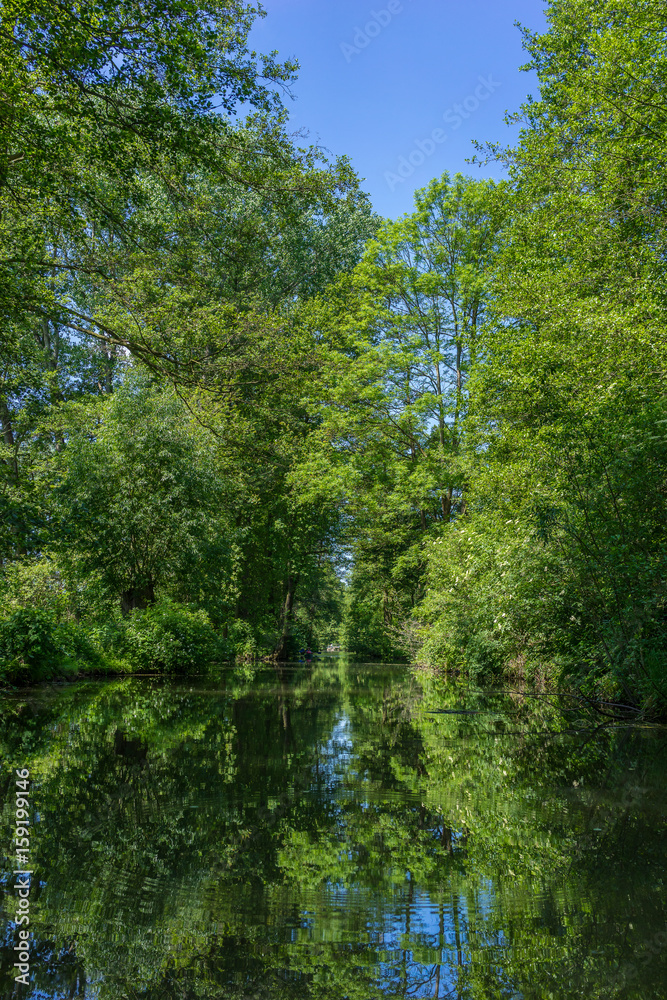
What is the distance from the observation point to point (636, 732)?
26.1 feet

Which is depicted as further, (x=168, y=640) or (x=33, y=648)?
(x=168, y=640)

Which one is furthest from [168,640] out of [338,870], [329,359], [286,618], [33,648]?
[286,618]

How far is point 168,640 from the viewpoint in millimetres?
18234

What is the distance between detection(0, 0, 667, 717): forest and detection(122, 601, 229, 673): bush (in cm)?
8

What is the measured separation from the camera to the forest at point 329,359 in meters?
8.04

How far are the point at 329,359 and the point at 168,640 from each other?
9.59 m

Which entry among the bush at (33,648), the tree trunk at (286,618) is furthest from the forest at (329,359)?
the tree trunk at (286,618)

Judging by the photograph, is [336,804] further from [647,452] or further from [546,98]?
[546,98]

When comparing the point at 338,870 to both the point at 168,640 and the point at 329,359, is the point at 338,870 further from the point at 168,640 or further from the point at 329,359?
the point at 329,359

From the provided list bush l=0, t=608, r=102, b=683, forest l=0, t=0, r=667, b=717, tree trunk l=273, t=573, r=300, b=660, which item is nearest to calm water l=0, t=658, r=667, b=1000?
forest l=0, t=0, r=667, b=717

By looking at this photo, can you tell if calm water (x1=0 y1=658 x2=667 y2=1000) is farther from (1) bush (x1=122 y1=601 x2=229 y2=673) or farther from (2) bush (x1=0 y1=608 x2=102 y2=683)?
(1) bush (x1=122 y1=601 x2=229 y2=673)

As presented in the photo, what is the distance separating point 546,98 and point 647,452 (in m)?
→ 13.3

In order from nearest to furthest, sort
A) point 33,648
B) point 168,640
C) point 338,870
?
point 338,870, point 33,648, point 168,640

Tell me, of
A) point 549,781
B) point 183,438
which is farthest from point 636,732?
point 183,438
